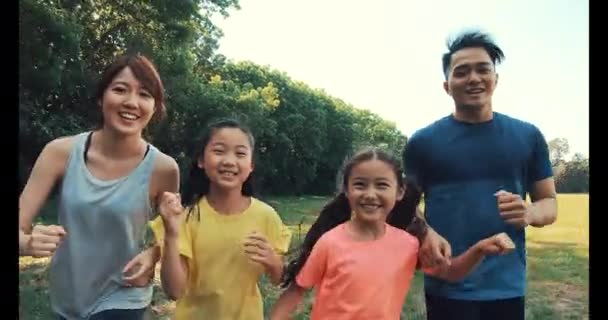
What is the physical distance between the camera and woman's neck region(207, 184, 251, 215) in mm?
2379

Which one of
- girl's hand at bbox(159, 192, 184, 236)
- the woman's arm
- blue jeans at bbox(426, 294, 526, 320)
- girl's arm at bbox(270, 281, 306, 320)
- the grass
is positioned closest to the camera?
girl's hand at bbox(159, 192, 184, 236)

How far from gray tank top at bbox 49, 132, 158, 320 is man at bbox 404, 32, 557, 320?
40.2 inches

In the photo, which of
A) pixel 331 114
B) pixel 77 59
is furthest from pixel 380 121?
pixel 77 59

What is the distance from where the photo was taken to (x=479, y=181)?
247 centimetres

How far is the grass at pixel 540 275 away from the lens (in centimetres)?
308

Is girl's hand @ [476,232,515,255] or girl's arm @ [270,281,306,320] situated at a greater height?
girl's hand @ [476,232,515,255]

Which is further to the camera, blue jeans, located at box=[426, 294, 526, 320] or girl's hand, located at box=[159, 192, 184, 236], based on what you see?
blue jeans, located at box=[426, 294, 526, 320]

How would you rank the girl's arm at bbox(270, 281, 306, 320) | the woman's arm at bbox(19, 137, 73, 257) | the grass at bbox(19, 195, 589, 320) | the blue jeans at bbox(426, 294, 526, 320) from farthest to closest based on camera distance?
the grass at bbox(19, 195, 589, 320), the blue jeans at bbox(426, 294, 526, 320), the girl's arm at bbox(270, 281, 306, 320), the woman's arm at bbox(19, 137, 73, 257)

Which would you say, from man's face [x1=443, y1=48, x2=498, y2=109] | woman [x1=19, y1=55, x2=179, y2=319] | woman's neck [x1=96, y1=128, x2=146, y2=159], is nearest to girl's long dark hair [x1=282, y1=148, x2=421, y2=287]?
man's face [x1=443, y1=48, x2=498, y2=109]

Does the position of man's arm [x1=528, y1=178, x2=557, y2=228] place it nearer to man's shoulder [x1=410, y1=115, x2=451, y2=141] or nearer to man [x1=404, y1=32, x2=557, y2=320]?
man [x1=404, y1=32, x2=557, y2=320]

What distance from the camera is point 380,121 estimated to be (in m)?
3.16

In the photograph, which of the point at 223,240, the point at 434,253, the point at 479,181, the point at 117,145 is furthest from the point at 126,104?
the point at 479,181

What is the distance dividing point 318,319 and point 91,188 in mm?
880

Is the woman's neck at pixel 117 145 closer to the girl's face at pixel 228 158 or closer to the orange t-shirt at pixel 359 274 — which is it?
the girl's face at pixel 228 158
